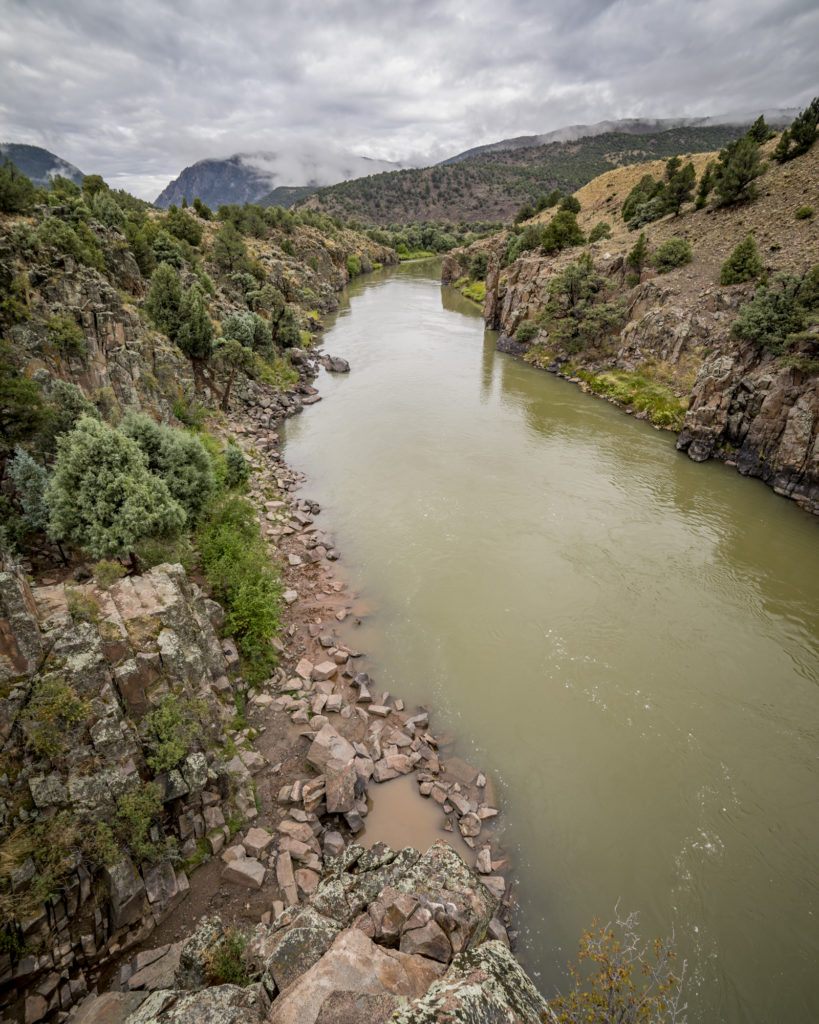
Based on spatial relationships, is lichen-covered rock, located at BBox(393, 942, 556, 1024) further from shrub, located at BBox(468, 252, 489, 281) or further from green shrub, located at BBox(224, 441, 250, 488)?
shrub, located at BBox(468, 252, 489, 281)

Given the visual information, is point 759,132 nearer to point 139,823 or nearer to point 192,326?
point 192,326

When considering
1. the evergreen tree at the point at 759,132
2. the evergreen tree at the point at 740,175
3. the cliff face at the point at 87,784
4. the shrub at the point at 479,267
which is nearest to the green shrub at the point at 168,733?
the cliff face at the point at 87,784

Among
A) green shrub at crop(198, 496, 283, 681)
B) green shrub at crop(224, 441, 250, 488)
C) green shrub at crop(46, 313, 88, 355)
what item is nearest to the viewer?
green shrub at crop(198, 496, 283, 681)

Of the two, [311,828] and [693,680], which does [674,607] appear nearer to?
[693,680]

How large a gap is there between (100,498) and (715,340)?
122 feet

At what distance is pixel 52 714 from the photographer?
7562 millimetres

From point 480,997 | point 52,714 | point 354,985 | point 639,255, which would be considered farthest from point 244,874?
point 639,255

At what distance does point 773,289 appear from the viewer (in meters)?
27.2

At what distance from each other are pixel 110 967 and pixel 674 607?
18.2m

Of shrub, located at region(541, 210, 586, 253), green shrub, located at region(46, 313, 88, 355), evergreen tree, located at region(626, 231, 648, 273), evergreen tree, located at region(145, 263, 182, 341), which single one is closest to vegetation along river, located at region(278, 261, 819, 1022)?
evergreen tree, located at region(145, 263, 182, 341)

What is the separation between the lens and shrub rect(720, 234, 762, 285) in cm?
3125

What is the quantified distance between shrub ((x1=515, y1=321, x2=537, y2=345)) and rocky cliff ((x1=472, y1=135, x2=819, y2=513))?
0.67 m

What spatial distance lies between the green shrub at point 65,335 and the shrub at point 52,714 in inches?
501

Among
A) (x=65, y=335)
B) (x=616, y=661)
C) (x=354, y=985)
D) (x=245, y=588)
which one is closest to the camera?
(x=354, y=985)
